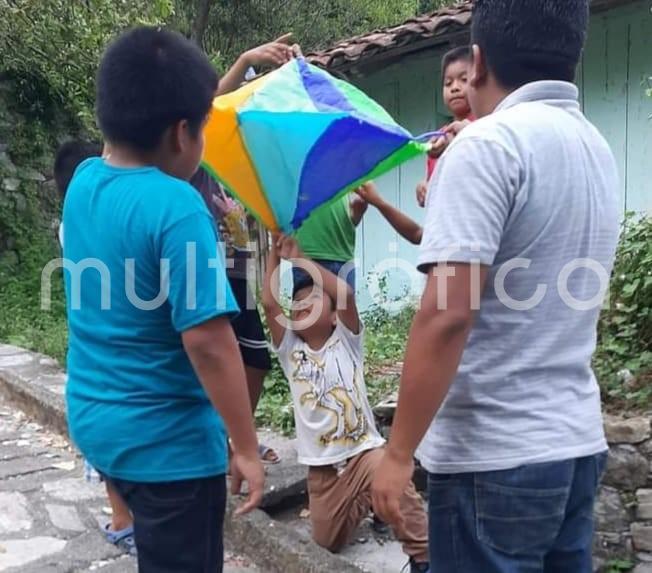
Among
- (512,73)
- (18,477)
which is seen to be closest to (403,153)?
(512,73)

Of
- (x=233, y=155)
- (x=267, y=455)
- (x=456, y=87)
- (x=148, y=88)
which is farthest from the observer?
(x=267, y=455)

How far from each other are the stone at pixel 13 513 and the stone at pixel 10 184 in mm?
6658

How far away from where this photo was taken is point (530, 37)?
1.57 m

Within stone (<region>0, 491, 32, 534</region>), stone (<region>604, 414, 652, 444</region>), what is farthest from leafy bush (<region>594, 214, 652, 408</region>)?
stone (<region>0, 491, 32, 534</region>)

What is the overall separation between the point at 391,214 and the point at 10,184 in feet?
26.2

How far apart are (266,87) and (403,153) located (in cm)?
53

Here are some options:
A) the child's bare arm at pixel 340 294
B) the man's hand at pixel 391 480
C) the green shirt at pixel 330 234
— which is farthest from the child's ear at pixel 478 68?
the green shirt at pixel 330 234

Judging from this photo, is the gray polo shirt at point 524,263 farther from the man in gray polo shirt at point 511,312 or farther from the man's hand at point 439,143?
the man's hand at point 439,143

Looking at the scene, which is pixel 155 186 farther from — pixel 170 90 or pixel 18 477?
pixel 18 477

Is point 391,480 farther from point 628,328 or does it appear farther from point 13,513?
point 13,513

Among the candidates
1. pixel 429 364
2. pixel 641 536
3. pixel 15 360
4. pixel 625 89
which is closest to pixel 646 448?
pixel 641 536

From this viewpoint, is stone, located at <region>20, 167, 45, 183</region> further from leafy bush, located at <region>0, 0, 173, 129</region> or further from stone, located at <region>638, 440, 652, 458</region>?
stone, located at <region>638, 440, 652, 458</region>

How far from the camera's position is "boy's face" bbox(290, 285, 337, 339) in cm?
302

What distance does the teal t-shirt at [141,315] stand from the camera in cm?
174
